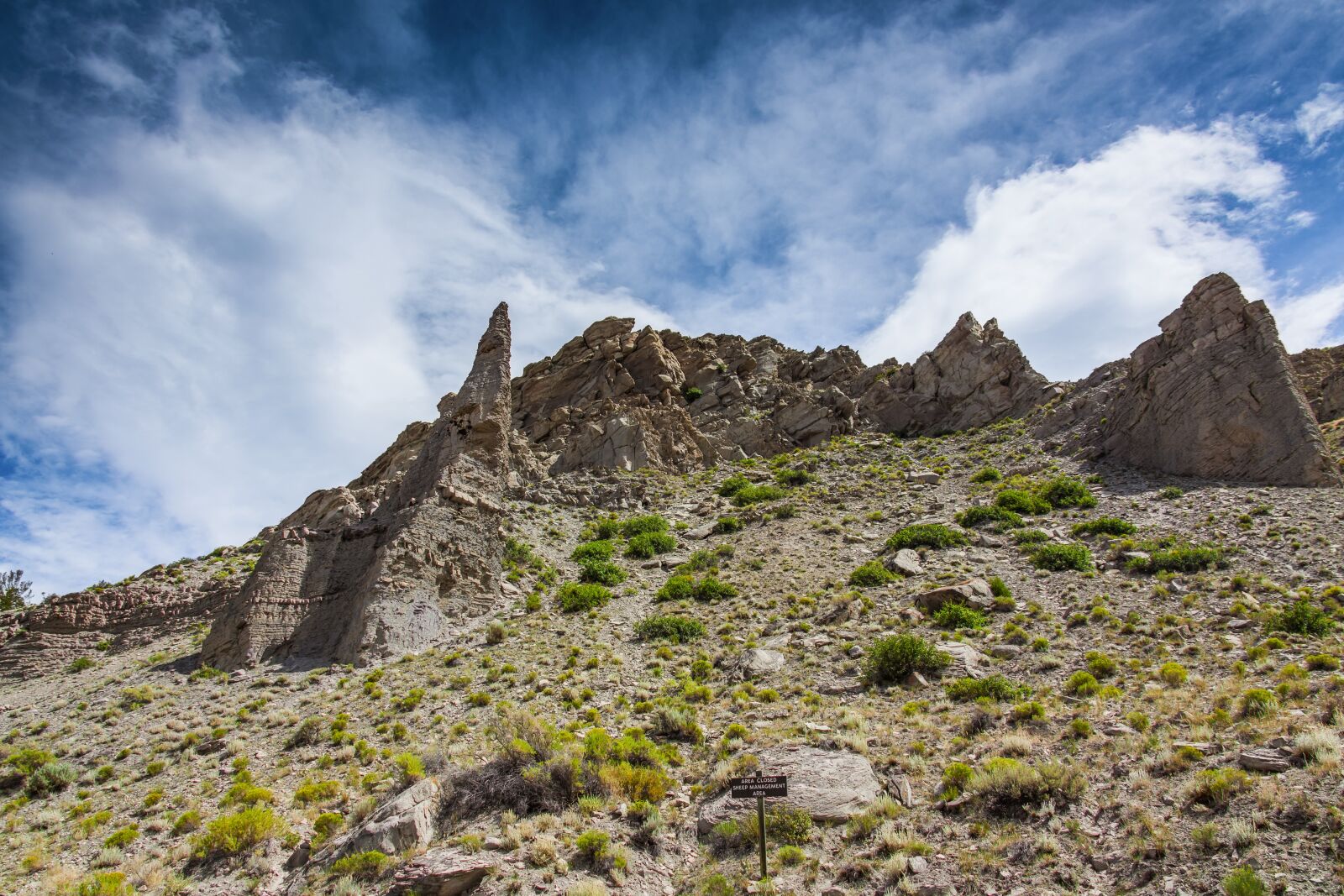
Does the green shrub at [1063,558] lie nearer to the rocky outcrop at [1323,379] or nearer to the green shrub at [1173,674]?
the green shrub at [1173,674]

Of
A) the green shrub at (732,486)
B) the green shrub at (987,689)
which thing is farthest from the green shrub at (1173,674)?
the green shrub at (732,486)

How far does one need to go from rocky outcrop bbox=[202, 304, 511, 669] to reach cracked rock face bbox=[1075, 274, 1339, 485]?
34635mm

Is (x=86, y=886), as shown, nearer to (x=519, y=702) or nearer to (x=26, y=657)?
(x=519, y=702)

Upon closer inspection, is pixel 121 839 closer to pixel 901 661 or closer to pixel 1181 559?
pixel 901 661

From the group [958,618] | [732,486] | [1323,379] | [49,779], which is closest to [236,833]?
[49,779]

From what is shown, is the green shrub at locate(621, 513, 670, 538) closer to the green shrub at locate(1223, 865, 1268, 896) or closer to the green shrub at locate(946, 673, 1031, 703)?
the green shrub at locate(946, 673, 1031, 703)

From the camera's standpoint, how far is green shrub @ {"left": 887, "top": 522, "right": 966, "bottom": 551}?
29.8 metres

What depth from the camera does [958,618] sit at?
2136cm

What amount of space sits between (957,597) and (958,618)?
1.64 metres

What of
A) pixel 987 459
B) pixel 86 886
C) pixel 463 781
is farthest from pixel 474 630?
pixel 987 459

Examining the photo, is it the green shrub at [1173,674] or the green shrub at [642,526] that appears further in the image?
the green shrub at [642,526]

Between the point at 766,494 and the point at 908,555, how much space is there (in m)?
13.9

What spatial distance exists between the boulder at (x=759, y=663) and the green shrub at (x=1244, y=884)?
12542 millimetres

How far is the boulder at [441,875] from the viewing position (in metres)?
10.5
